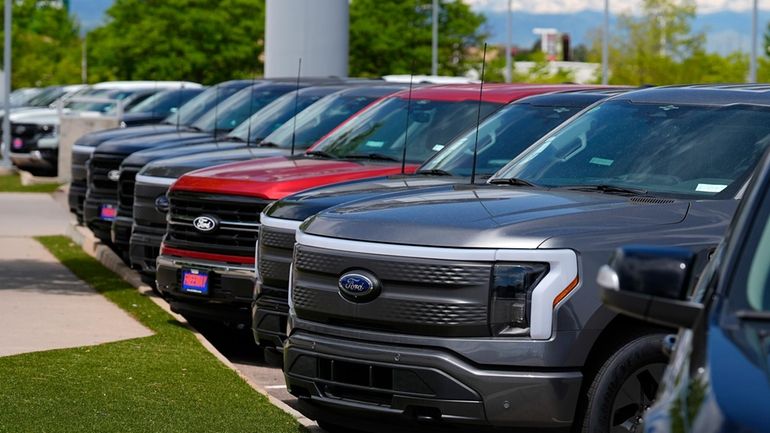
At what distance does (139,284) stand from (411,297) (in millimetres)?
7938

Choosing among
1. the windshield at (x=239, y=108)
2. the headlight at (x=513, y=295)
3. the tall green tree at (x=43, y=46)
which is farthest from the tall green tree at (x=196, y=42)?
the headlight at (x=513, y=295)

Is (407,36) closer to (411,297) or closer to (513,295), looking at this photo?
(411,297)

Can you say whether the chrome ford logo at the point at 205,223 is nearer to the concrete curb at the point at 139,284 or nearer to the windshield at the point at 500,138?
the concrete curb at the point at 139,284

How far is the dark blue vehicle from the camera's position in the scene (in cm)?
347

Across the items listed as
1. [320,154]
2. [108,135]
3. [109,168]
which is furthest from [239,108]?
[320,154]

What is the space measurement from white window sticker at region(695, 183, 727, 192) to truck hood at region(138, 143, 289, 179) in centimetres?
559

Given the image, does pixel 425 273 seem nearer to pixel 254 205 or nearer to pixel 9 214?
pixel 254 205

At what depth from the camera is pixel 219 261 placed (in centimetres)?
1092

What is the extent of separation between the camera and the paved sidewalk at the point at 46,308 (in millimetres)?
11008

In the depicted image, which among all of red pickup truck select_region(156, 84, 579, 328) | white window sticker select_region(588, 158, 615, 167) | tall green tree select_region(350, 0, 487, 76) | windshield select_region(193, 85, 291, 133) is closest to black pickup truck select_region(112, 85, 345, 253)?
windshield select_region(193, 85, 291, 133)

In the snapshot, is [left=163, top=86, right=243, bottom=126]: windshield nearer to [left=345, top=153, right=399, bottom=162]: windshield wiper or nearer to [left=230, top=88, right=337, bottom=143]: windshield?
[left=230, top=88, right=337, bottom=143]: windshield

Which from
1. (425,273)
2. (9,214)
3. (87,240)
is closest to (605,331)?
(425,273)

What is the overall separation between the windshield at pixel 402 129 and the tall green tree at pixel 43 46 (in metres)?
69.0

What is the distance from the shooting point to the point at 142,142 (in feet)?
51.3
